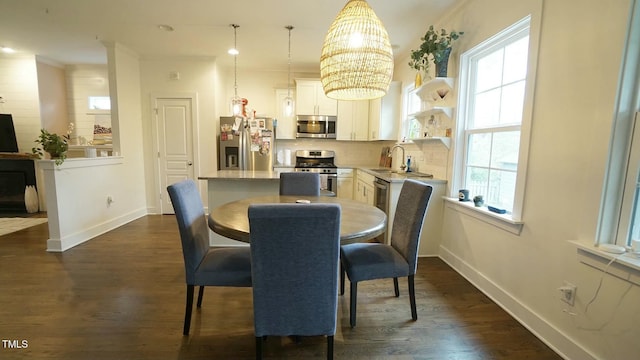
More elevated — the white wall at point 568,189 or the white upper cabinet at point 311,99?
the white upper cabinet at point 311,99

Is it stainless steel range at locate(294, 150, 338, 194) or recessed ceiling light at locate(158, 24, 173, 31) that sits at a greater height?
recessed ceiling light at locate(158, 24, 173, 31)

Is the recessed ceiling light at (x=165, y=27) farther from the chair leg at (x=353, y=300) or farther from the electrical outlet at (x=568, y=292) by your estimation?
the electrical outlet at (x=568, y=292)

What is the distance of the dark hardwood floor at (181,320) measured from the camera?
170 cm

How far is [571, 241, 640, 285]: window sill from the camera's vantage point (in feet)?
4.31

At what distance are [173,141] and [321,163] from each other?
254cm

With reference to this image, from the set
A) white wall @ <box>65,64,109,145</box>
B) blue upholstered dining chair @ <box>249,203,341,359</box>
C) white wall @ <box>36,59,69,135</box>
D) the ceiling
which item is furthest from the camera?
white wall @ <box>65,64,109,145</box>

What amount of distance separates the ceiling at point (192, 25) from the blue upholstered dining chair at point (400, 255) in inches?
78.9

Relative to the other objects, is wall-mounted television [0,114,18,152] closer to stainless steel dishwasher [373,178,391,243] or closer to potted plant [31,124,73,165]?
potted plant [31,124,73,165]

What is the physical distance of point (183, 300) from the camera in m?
2.23

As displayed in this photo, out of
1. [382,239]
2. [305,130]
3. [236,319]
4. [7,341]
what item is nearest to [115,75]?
[305,130]

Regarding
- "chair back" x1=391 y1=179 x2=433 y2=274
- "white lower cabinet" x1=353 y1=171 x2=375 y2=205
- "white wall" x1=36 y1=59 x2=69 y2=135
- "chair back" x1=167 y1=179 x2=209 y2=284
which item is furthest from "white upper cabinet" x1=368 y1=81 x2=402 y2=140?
"white wall" x1=36 y1=59 x2=69 y2=135

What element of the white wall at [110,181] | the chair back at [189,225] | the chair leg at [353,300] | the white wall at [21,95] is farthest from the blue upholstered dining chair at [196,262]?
the white wall at [21,95]

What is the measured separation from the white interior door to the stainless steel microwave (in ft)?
5.99

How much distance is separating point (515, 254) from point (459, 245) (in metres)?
0.71
